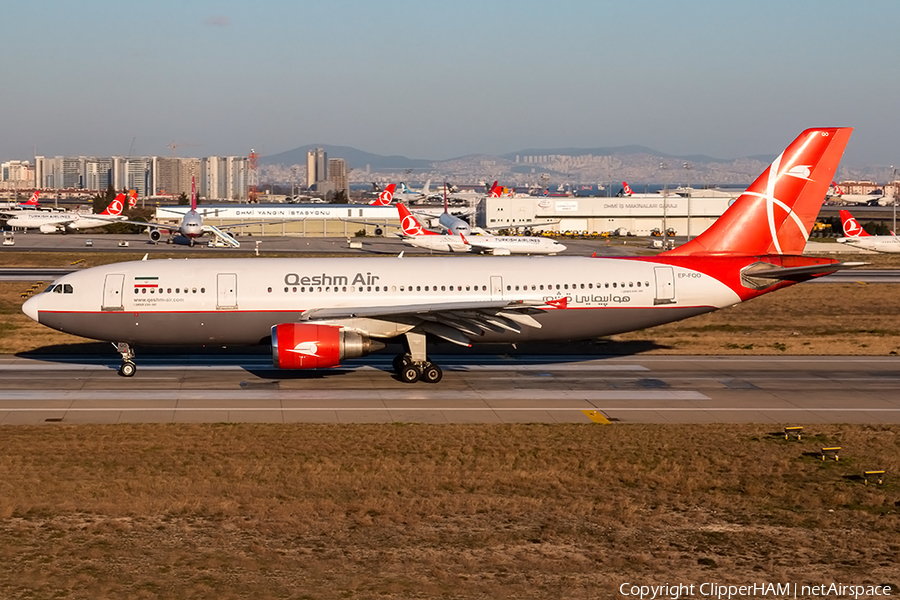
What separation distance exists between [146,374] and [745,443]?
839 inches

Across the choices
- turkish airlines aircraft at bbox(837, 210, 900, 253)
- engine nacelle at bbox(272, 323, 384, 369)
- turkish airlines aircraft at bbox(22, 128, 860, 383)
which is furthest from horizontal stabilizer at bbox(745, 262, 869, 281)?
turkish airlines aircraft at bbox(837, 210, 900, 253)

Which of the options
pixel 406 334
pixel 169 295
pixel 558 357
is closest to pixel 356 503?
pixel 406 334

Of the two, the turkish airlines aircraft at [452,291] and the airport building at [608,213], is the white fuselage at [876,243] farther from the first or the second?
the turkish airlines aircraft at [452,291]

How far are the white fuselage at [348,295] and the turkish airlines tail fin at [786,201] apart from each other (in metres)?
2.18

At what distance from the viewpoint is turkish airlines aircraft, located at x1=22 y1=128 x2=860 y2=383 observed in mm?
33406

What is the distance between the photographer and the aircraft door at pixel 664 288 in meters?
34.9

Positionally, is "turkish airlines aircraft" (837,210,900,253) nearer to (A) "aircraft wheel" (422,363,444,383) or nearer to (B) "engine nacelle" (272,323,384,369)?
(A) "aircraft wheel" (422,363,444,383)

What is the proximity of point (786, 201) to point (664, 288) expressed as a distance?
233 inches

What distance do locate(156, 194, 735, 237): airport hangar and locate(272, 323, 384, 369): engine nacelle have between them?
105953 mm

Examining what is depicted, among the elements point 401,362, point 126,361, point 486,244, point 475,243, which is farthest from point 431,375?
point 486,244

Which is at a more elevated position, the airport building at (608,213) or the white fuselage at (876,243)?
the airport building at (608,213)

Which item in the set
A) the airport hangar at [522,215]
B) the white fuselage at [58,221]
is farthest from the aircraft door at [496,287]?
the white fuselage at [58,221]

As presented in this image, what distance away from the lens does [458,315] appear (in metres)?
32.6

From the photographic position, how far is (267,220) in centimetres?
14075
